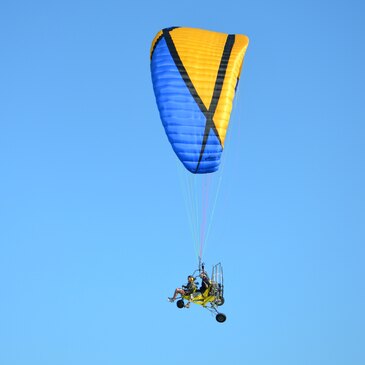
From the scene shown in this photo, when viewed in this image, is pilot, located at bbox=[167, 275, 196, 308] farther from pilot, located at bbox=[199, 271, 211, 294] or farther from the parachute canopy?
the parachute canopy

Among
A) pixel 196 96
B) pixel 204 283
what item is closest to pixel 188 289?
pixel 204 283

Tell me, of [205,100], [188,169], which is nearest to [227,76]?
[205,100]

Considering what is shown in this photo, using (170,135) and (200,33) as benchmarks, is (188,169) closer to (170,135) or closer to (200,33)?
Answer: (170,135)

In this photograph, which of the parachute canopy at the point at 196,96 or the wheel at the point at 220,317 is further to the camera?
the parachute canopy at the point at 196,96

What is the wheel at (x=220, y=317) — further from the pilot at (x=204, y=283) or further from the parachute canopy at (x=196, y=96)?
the parachute canopy at (x=196, y=96)

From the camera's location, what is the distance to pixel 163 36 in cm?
3428

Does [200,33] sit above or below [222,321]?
above

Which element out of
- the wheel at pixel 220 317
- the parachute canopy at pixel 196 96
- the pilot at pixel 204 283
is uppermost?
the parachute canopy at pixel 196 96

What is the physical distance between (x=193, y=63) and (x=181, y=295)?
8.83m

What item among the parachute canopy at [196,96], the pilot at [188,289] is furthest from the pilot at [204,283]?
the parachute canopy at [196,96]

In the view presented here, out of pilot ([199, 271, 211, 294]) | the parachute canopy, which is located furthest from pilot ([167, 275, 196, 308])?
the parachute canopy

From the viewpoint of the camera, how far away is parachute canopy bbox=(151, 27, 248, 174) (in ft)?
108

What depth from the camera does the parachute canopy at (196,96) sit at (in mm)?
33000

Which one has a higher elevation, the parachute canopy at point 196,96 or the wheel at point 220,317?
the parachute canopy at point 196,96
